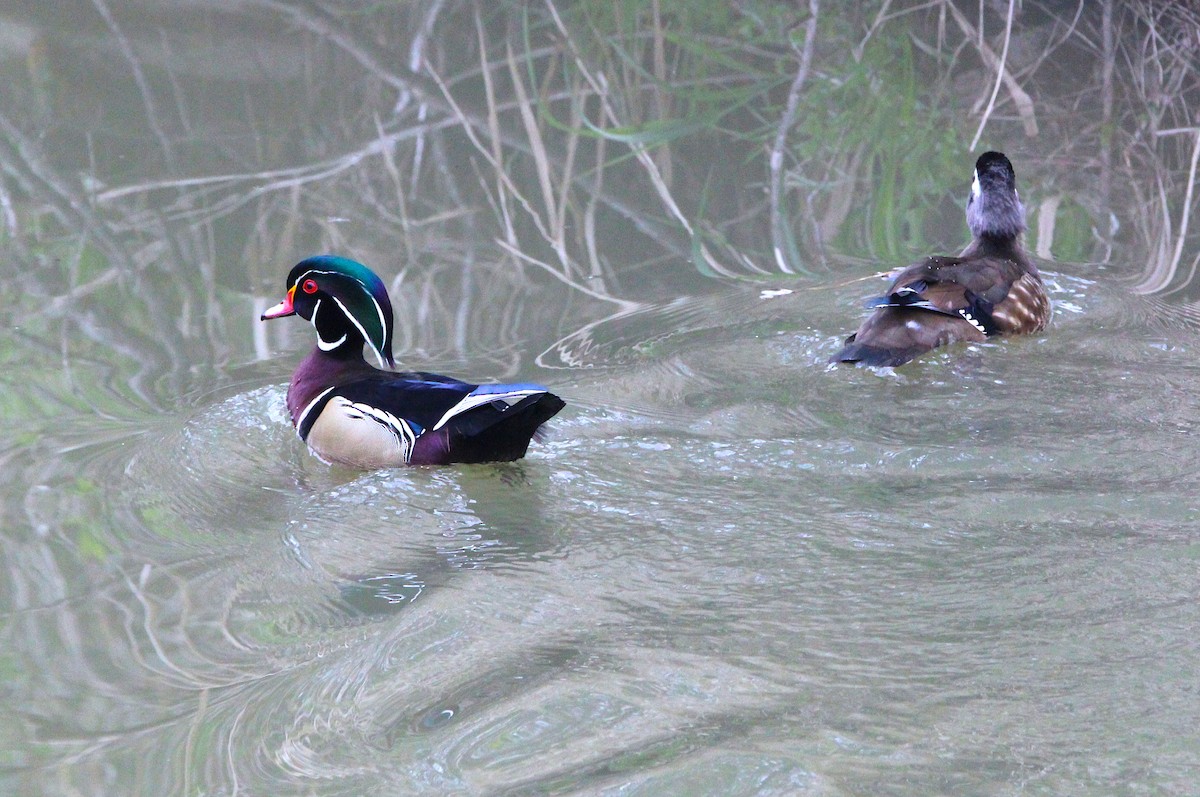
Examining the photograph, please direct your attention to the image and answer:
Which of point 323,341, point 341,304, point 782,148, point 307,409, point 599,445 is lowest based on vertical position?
point 599,445

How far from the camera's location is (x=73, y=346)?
16.4 feet

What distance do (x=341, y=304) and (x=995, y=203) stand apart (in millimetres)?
2724

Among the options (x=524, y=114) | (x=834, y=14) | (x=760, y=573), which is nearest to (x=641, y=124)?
(x=524, y=114)

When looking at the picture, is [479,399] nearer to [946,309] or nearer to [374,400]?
[374,400]

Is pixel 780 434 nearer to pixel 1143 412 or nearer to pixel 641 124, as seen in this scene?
pixel 1143 412

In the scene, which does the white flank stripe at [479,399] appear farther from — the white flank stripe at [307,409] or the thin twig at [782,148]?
the thin twig at [782,148]

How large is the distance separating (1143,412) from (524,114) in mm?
4019

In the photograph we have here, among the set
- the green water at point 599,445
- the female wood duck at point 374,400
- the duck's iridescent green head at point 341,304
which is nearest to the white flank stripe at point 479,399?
the female wood duck at point 374,400

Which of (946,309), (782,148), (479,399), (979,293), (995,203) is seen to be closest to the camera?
(479,399)

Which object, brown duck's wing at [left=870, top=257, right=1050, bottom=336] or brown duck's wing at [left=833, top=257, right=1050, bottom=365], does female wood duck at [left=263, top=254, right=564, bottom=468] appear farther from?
brown duck's wing at [left=870, top=257, right=1050, bottom=336]

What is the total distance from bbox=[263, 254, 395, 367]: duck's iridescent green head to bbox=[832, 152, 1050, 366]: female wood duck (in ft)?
5.03

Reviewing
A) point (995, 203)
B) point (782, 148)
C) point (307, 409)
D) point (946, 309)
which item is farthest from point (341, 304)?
point (782, 148)

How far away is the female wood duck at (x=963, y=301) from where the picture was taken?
16.0ft

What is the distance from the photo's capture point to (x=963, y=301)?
5.15m
